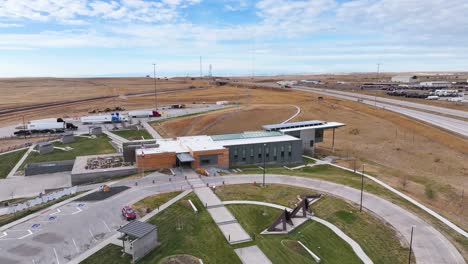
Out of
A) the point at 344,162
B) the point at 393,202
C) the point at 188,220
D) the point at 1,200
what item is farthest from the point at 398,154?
the point at 1,200

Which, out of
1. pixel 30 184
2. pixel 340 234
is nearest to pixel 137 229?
pixel 340 234

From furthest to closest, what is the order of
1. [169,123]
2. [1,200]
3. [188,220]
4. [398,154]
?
1. [169,123]
2. [398,154]
3. [1,200]
4. [188,220]

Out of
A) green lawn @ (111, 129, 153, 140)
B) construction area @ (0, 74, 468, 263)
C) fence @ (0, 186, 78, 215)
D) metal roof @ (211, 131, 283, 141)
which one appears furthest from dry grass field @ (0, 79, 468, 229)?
fence @ (0, 186, 78, 215)

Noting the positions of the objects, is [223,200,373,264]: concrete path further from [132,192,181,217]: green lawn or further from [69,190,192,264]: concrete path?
[132,192,181,217]: green lawn

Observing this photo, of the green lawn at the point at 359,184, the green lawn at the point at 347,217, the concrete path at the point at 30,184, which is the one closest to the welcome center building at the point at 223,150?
the green lawn at the point at 359,184

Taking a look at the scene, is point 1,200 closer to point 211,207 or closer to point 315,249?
point 211,207
